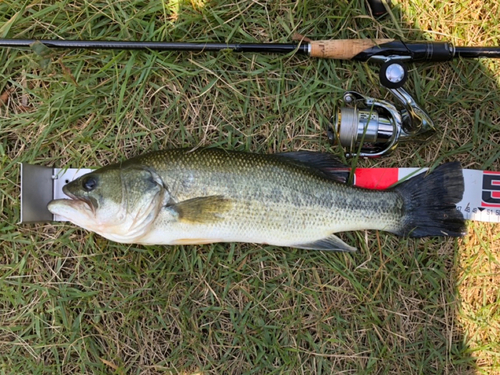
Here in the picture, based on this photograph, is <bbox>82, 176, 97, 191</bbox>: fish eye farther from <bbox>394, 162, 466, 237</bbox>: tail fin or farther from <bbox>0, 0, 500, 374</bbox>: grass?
<bbox>394, 162, 466, 237</bbox>: tail fin

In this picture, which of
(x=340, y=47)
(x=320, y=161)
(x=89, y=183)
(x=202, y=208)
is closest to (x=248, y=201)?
(x=202, y=208)

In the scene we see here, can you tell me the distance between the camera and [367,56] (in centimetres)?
Answer: 277

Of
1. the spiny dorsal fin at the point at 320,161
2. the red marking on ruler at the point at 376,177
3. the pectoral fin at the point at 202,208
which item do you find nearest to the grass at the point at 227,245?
the red marking on ruler at the point at 376,177

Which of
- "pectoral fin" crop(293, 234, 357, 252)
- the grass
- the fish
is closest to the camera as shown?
the fish

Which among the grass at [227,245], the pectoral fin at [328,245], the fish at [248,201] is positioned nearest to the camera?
the fish at [248,201]

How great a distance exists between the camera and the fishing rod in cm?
271

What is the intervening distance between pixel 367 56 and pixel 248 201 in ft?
4.71

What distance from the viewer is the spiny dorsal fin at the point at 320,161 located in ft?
9.07

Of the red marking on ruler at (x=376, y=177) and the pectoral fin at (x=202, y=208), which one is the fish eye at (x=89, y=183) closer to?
the pectoral fin at (x=202, y=208)

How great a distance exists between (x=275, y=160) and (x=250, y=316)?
49.0 inches

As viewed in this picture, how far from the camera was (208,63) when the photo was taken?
2.90 meters

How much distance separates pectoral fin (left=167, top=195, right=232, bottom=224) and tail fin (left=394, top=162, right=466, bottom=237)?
1.32 meters

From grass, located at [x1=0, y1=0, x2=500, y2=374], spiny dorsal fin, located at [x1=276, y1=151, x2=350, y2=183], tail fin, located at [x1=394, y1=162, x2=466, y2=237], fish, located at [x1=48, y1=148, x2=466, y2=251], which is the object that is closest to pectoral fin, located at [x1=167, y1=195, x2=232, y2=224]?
fish, located at [x1=48, y1=148, x2=466, y2=251]

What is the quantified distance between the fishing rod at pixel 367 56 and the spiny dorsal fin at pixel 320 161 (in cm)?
17
